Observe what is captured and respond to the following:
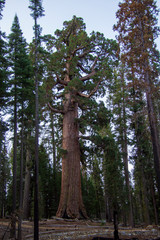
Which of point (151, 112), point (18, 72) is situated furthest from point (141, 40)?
point (18, 72)

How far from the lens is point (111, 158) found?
52.0 ft

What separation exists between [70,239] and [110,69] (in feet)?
36.5

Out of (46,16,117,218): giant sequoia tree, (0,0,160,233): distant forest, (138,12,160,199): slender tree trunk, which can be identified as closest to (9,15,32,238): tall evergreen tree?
(0,0,160,233): distant forest

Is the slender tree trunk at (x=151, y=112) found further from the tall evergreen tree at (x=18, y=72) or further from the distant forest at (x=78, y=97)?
the tall evergreen tree at (x=18, y=72)

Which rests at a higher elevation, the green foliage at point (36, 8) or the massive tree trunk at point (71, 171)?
the green foliage at point (36, 8)

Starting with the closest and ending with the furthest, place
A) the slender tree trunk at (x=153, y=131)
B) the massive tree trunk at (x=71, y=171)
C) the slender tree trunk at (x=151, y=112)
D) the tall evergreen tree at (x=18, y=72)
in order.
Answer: the slender tree trunk at (x=153, y=131) → the slender tree trunk at (x=151, y=112) → the tall evergreen tree at (x=18, y=72) → the massive tree trunk at (x=71, y=171)

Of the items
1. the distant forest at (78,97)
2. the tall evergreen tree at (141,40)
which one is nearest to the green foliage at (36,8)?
the distant forest at (78,97)

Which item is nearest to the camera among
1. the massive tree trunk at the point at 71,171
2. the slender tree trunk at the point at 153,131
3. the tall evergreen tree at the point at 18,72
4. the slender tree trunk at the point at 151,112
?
the slender tree trunk at the point at 153,131

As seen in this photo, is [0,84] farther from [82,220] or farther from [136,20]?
[82,220]

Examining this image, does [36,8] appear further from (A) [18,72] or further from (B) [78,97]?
(B) [78,97]

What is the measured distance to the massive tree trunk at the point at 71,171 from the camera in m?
14.0

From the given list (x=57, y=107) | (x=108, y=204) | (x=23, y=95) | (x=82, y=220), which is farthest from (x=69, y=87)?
(x=108, y=204)

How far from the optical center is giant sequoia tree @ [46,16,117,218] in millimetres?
14586

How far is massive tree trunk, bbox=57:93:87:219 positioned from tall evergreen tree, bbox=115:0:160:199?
5890 millimetres
